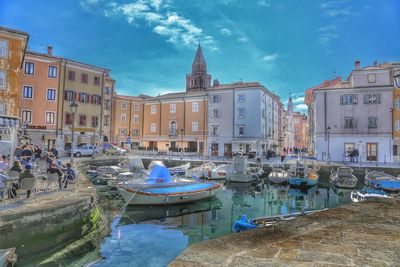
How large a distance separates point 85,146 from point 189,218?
3123 cm

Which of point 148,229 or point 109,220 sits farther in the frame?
point 109,220

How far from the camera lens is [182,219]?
673 inches

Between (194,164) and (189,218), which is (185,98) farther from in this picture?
(189,218)

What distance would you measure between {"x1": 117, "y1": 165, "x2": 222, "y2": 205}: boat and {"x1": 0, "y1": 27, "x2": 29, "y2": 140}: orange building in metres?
19.6

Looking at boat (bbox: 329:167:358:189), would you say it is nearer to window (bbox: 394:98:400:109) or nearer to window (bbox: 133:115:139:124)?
window (bbox: 394:98:400:109)

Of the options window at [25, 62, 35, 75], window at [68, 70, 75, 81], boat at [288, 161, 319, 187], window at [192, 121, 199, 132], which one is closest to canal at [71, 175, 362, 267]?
boat at [288, 161, 319, 187]

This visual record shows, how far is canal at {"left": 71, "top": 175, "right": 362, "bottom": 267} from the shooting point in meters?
11.2

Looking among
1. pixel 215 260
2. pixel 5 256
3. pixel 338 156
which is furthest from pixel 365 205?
pixel 338 156

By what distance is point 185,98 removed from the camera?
58406 millimetres

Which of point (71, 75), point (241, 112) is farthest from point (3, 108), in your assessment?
point (241, 112)

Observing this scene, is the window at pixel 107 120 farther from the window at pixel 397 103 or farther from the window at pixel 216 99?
the window at pixel 397 103

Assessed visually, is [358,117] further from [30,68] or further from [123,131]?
[30,68]

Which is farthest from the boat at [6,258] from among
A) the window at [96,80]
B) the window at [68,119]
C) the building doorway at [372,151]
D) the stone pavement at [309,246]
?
the window at [96,80]

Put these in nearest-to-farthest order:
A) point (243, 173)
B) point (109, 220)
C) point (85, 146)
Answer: point (109, 220) < point (243, 173) < point (85, 146)
